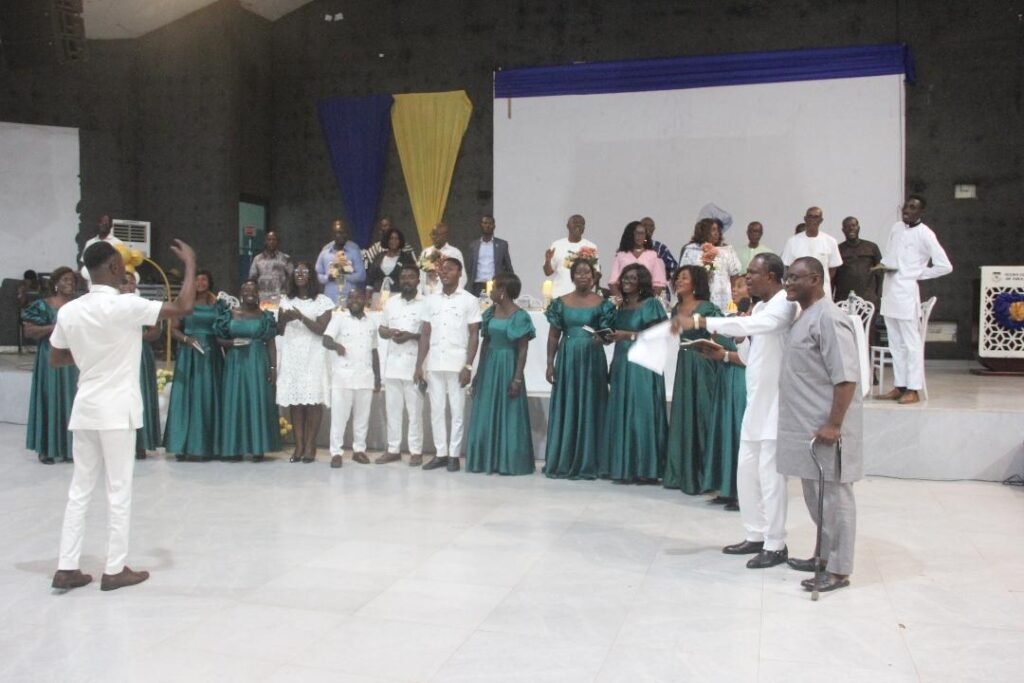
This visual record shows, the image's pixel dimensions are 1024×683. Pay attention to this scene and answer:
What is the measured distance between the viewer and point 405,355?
7.16 metres

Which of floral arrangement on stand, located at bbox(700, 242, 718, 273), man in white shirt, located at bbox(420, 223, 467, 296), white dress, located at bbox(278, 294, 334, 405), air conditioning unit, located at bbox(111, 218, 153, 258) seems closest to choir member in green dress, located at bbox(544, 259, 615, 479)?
floral arrangement on stand, located at bbox(700, 242, 718, 273)

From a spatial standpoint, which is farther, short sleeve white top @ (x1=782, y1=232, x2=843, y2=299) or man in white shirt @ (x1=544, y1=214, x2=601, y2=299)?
short sleeve white top @ (x1=782, y1=232, x2=843, y2=299)

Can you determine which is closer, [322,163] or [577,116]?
[577,116]

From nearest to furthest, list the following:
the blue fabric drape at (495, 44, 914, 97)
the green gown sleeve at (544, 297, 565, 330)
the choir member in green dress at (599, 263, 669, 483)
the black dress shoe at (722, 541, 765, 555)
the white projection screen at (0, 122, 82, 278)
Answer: the black dress shoe at (722, 541, 765, 555) < the choir member in green dress at (599, 263, 669, 483) < the green gown sleeve at (544, 297, 565, 330) < the blue fabric drape at (495, 44, 914, 97) < the white projection screen at (0, 122, 82, 278)

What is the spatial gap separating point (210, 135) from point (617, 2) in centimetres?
593

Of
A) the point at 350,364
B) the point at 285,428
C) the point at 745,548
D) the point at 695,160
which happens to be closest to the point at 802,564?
the point at 745,548

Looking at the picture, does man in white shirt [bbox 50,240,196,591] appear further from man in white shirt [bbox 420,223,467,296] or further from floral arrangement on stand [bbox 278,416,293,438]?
man in white shirt [bbox 420,223,467,296]

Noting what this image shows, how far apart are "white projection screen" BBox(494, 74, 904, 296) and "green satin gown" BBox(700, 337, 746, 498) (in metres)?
6.48

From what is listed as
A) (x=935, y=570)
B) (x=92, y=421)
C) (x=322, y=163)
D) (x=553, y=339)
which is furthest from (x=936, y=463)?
(x=322, y=163)

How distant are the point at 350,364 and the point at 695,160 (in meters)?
6.76

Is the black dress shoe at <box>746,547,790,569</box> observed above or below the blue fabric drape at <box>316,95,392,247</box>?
below

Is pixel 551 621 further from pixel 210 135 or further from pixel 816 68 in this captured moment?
pixel 210 135

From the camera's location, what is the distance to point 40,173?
1241 centimetres

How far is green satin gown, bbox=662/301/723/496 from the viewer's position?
20.0ft
